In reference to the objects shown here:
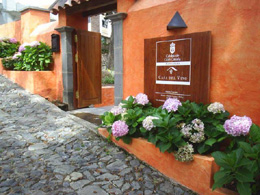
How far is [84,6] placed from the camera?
568 centimetres

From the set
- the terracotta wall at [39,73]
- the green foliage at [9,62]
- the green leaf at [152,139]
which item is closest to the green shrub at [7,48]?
the terracotta wall at [39,73]

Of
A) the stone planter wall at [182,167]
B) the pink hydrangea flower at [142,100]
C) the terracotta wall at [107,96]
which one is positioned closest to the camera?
the stone planter wall at [182,167]

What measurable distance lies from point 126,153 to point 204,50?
186 cm

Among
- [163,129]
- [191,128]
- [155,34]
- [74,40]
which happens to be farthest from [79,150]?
[74,40]

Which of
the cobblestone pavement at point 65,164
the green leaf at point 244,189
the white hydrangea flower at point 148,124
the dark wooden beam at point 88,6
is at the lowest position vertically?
the cobblestone pavement at point 65,164

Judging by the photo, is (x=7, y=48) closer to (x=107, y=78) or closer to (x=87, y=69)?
(x=87, y=69)

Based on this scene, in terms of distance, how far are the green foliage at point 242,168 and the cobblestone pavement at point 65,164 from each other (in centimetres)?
62

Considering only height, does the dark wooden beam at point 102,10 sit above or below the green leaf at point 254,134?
above

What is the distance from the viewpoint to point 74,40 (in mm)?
6379

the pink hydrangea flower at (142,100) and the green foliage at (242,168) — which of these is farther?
the pink hydrangea flower at (142,100)

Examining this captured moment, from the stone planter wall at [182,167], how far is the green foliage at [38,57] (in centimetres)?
439

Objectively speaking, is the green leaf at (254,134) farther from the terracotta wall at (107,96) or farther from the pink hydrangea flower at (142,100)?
the terracotta wall at (107,96)

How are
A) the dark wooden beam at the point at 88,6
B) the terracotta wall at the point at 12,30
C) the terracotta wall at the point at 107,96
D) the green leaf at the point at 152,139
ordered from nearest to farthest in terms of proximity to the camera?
the green leaf at the point at 152,139
the dark wooden beam at the point at 88,6
the terracotta wall at the point at 107,96
the terracotta wall at the point at 12,30

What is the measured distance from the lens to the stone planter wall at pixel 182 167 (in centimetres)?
255
